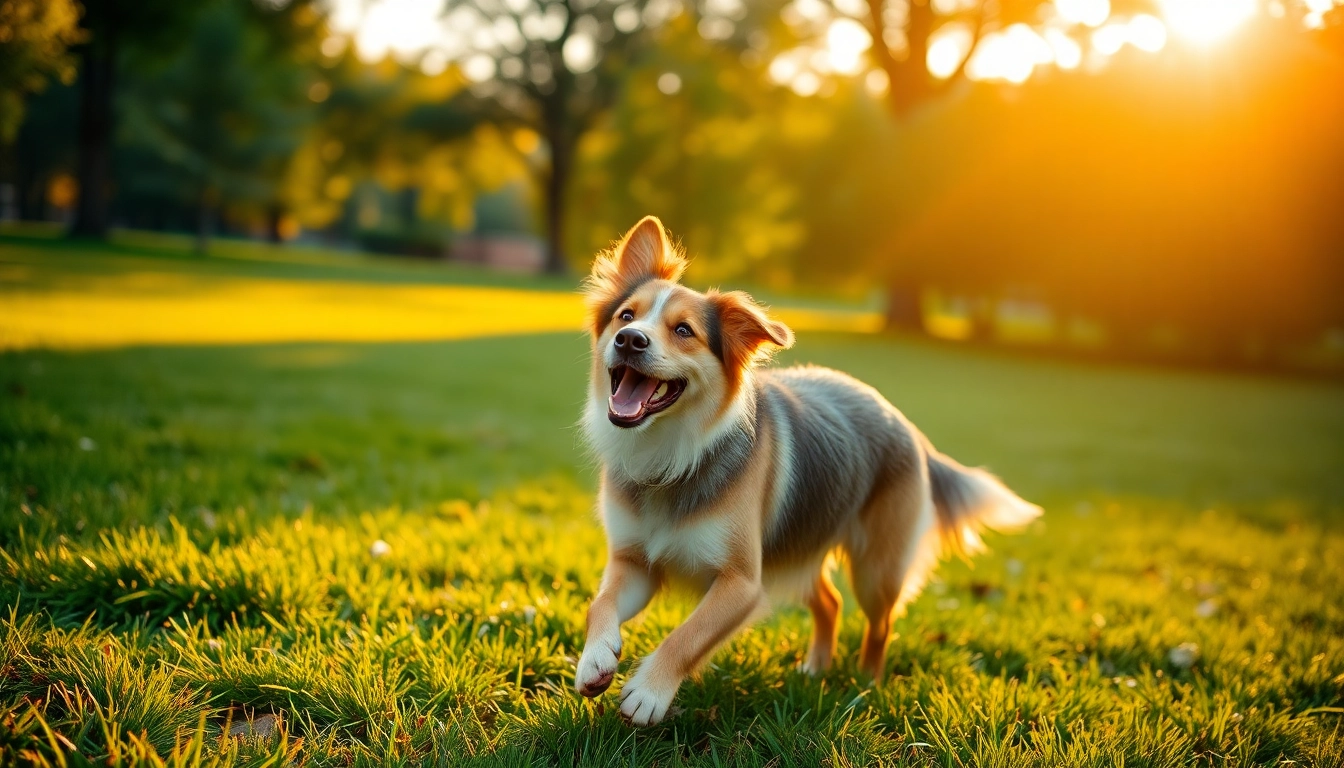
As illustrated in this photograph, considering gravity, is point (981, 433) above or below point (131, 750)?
below

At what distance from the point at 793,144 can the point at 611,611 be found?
32.9 meters

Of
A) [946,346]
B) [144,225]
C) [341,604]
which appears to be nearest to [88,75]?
[946,346]

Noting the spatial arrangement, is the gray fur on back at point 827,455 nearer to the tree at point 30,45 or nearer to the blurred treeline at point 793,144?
the blurred treeline at point 793,144

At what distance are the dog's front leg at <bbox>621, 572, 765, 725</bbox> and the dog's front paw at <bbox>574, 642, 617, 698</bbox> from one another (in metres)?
0.10

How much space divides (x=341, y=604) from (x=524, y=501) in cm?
293

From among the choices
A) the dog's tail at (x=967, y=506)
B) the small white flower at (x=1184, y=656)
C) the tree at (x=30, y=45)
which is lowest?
the small white flower at (x=1184, y=656)

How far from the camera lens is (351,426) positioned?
8.67m

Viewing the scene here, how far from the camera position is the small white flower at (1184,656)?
4.61 meters

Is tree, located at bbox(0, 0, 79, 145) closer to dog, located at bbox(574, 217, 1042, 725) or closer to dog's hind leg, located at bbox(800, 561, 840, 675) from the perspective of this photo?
dog, located at bbox(574, 217, 1042, 725)

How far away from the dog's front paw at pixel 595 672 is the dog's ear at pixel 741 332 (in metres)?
1.38

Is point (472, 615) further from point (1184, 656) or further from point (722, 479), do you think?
point (1184, 656)

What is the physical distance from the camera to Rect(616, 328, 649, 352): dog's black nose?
3605 millimetres

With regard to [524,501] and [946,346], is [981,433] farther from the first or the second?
[946,346]

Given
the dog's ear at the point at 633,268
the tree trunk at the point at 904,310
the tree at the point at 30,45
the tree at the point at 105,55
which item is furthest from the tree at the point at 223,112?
the dog's ear at the point at 633,268
